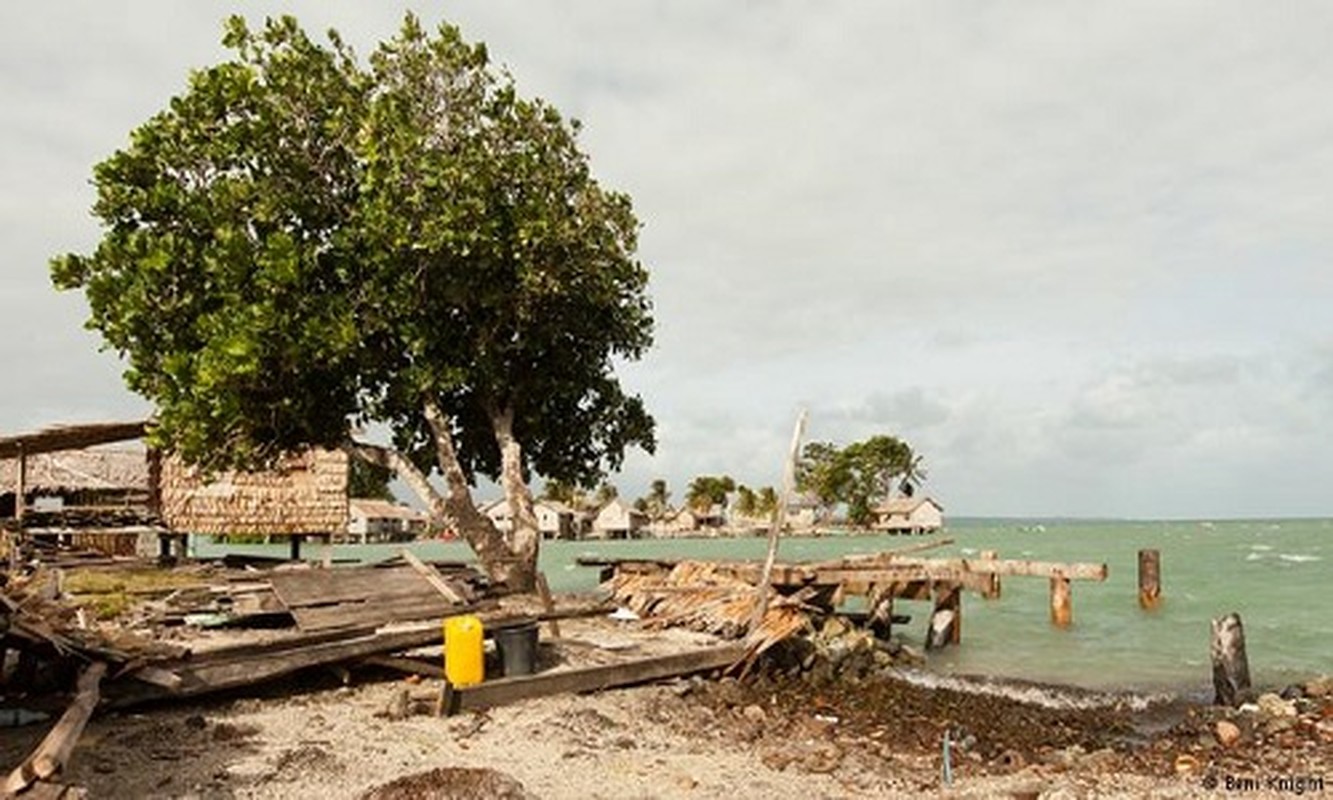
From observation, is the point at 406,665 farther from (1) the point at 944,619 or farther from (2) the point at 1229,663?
(1) the point at 944,619

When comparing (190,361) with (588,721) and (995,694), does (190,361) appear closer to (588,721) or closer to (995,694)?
(588,721)

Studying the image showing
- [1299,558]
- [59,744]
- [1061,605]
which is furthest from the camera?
[1299,558]

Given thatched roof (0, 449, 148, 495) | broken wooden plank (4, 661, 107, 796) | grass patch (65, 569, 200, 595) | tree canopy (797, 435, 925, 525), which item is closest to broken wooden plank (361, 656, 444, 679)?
broken wooden plank (4, 661, 107, 796)

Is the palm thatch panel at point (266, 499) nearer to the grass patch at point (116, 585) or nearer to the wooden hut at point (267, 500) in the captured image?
the wooden hut at point (267, 500)

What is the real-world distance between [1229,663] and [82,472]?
119 ft

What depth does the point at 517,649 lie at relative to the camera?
42.4ft

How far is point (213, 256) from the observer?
20047 mm

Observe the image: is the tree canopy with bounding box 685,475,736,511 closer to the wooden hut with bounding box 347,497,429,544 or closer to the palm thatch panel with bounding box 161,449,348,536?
the wooden hut with bounding box 347,497,429,544

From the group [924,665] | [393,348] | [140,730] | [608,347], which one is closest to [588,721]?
[140,730]

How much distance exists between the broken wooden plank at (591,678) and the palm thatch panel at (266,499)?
1929 centimetres

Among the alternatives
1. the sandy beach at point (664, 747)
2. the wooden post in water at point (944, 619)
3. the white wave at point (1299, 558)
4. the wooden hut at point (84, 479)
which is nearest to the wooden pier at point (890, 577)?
the wooden post in water at point (944, 619)

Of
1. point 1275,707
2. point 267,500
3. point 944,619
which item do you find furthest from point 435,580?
point 267,500

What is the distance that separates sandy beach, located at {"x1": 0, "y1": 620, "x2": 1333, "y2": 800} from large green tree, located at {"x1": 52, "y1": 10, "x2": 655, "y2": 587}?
366 inches

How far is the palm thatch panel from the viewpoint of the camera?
3023cm
